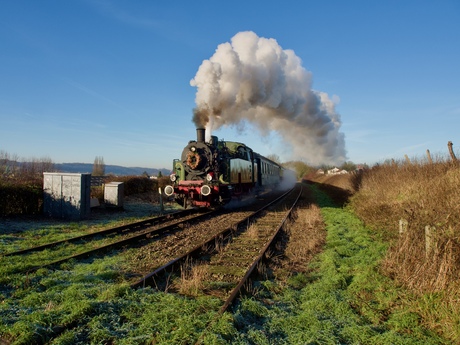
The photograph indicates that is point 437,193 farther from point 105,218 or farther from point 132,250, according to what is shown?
point 105,218

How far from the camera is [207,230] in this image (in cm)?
1009

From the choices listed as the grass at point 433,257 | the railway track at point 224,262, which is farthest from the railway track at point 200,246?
the grass at point 433,257

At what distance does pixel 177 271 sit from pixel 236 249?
6.65 ft

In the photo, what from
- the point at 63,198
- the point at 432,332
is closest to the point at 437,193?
the point at 432,332

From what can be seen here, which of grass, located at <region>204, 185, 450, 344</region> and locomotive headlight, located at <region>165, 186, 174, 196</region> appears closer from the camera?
grass, located at <region>204, 185, 450, 344</region>

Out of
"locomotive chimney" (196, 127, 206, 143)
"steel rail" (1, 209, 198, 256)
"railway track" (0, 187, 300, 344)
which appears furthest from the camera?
"locomotive chimney" (196, 127, 206, 143)

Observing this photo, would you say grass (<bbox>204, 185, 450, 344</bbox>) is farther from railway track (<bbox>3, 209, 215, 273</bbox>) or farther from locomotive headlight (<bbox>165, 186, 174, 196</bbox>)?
locomotive headlight (<bbox>165, 186, 174, 196</bbox>)

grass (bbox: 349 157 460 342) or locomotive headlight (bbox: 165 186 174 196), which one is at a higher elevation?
locomotive headlight (bbox: 165 186 174 196)

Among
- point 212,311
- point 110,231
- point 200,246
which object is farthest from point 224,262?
point 110,231

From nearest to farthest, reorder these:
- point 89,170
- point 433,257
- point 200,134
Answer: point 433,257, point 200,134, point 89,170

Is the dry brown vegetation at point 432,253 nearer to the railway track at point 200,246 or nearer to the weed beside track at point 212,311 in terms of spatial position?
the weed beside track at point 212,311

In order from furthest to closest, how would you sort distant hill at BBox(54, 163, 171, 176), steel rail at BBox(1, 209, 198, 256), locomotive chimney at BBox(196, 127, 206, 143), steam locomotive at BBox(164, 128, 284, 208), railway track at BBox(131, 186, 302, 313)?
distant hill at BBox(54, 163, 171, 176) < locomotive chimney at BBox(196, 127, 206, 143) < steam locomotive at BBox(164, 128, 284, 208) < steel rail at BBox(1, 209, 198, 256) < railway track at BBox(131, 186, 302, 313)

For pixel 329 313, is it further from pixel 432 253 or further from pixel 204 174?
pixel 204 174

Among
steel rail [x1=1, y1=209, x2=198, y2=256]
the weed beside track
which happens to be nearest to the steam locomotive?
steel rail [x1=1, y1=209, x2=198, y2=256]
